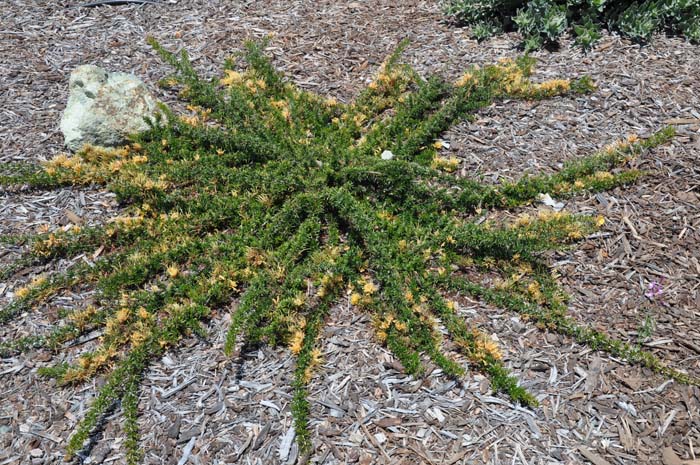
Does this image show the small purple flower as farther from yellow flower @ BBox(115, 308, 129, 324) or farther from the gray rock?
the gray rock

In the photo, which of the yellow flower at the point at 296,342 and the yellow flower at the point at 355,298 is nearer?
the yellow flower at the point at 296,342

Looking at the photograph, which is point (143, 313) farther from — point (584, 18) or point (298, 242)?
point (584, 18)

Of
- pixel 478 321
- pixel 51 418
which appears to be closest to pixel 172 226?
pixel 51 418

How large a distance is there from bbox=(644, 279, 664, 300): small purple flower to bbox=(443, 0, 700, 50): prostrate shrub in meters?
2.55

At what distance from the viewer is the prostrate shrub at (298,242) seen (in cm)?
332

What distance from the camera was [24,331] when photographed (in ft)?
11.5

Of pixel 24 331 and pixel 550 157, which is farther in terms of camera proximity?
pixel 550 157

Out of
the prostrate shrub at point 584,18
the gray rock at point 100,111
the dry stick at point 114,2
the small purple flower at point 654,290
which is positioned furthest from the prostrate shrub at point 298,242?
the dry stick at point 114,2

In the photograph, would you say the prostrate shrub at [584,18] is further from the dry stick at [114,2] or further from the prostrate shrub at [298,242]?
the dry stick at [114,2]

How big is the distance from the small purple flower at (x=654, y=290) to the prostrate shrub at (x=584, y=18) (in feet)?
8.36

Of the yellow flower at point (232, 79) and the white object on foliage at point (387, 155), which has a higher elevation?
the yellow flower at point (232, 79)

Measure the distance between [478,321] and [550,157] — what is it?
1.61 m

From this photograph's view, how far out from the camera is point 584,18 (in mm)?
5414

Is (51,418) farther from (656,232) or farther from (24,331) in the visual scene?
(656,232)
